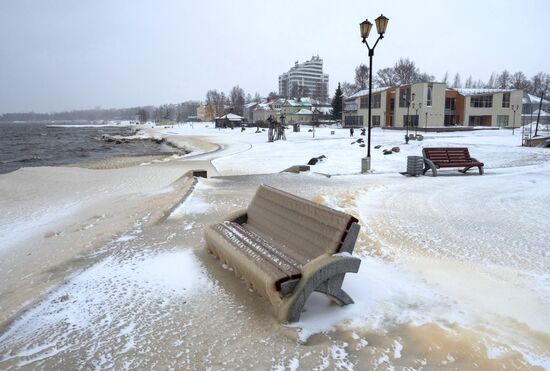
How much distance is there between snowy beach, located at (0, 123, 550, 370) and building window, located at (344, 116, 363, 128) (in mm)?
59982

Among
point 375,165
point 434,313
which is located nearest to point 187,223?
point 434,313

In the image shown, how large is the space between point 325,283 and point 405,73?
4406 inches

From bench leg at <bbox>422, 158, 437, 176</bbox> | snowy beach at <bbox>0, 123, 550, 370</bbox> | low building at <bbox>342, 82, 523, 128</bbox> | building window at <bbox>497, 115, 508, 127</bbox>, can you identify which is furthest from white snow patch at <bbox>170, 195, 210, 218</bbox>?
building window at <bbox>497, 115, 508, 127</bbox>

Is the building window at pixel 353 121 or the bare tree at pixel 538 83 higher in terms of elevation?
the bare tree at pixel 538 83

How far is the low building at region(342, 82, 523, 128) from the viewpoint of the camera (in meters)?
58.5

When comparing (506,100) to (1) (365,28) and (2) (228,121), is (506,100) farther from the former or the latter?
(1) (365,28)

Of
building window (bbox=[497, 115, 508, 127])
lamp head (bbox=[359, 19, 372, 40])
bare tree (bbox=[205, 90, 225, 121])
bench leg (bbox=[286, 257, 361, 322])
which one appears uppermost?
bare tree (bbox=[205, 90, 225, 121])

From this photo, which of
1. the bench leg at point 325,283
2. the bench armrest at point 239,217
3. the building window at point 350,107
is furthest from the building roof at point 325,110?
the bench leg at point 325,283

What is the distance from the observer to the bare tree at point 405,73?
106m

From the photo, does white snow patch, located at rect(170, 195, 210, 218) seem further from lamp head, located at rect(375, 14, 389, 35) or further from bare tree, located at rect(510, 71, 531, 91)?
bare tree, located at rect(510, 71, 531, 91)

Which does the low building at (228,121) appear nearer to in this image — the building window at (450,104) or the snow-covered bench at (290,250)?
the building window at (450,104)

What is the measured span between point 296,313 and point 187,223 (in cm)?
400

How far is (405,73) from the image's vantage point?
349 feet

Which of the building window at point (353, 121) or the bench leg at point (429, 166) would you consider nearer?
the bench leg at point (429, 166)
